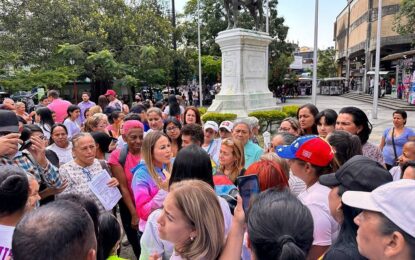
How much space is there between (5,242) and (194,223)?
1.09 metres

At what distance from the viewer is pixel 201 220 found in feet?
5.27

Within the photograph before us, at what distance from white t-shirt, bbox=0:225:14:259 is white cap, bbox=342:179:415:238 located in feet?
6.01

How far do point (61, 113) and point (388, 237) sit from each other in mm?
7195

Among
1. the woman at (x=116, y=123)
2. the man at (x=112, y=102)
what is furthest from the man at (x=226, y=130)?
the man at (x=112, y=102)

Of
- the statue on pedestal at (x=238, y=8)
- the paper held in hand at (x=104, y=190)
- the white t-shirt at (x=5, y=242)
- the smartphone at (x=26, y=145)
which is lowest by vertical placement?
the paper held in hand at (x=104, y=190)

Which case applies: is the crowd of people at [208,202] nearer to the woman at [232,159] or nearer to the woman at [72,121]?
→ the woman at [232,159]

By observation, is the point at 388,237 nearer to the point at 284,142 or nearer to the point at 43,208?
the point at 43,208

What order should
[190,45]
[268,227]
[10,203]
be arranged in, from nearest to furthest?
[268,227] → [10,203] → [190,45]

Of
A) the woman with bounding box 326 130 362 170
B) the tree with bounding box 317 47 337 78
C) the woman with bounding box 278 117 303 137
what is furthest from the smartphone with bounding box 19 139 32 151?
the tree with bounding box 317 47 337 78

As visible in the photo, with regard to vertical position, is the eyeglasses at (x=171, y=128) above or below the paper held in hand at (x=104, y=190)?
above

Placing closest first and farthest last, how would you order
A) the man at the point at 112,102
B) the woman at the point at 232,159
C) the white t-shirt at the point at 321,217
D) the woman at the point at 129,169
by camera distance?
1. the white t-shirt at the point at 321,217
2. the woman at the point at 232,159
3. the woman at the point at 129,169
4. the man at the point at 112,102

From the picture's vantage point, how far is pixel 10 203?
6.07ft

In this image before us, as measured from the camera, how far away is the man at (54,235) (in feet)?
4.10

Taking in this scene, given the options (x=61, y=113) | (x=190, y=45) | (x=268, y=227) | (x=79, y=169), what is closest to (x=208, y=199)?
(x=268, y=227)
